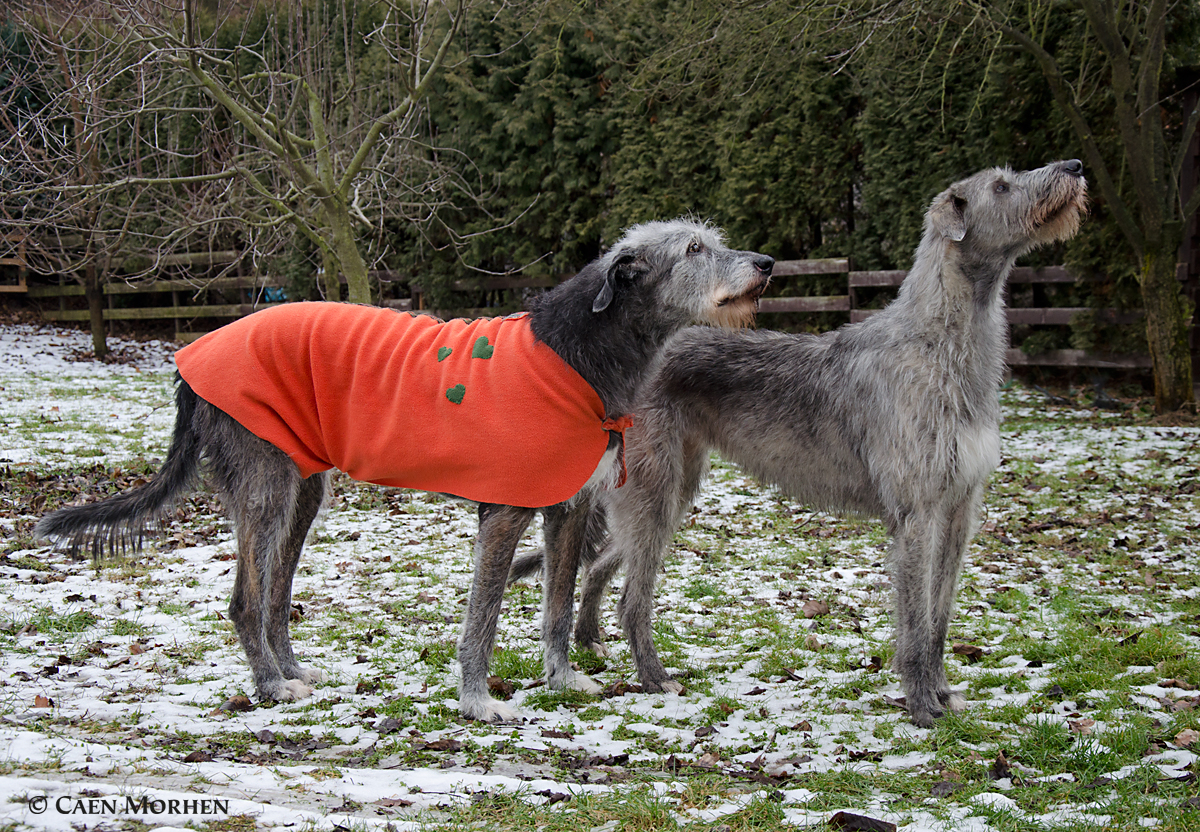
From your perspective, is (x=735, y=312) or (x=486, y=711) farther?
(x=735, y=312)

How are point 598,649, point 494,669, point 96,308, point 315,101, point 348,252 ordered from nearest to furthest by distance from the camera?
point 494,669
point 598,649
point 315,101
point 348,252
point 96,308

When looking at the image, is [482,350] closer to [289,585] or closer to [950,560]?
[289,585]

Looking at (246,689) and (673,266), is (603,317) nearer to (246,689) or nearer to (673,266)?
(673,266)

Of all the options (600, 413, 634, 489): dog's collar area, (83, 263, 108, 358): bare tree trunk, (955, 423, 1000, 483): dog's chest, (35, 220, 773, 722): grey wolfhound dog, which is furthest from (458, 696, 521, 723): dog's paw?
(83, 263, 108, 358): bare tree trunk

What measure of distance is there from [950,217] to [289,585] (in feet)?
10.5

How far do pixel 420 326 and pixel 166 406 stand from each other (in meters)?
8.52

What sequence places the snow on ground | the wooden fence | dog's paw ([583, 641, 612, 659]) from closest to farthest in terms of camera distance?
the snow on ground < dog's paw ([583, 641, 612, 659]) < the wooden fence

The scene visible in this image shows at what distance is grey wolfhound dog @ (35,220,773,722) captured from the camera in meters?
3.68

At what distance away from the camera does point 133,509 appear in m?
3.81

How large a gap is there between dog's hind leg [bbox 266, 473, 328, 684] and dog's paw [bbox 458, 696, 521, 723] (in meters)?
0.75

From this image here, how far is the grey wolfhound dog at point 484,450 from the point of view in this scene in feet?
12.1

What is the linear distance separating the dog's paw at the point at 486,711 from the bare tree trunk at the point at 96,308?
14.3 m

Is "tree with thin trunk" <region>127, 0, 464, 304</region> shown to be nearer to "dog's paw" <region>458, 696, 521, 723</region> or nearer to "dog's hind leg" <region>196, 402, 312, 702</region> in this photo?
"dog's hind leg" <region>196, 402, 312, 702</region>

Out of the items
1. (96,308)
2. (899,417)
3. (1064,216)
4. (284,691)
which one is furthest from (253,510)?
(96,308)
